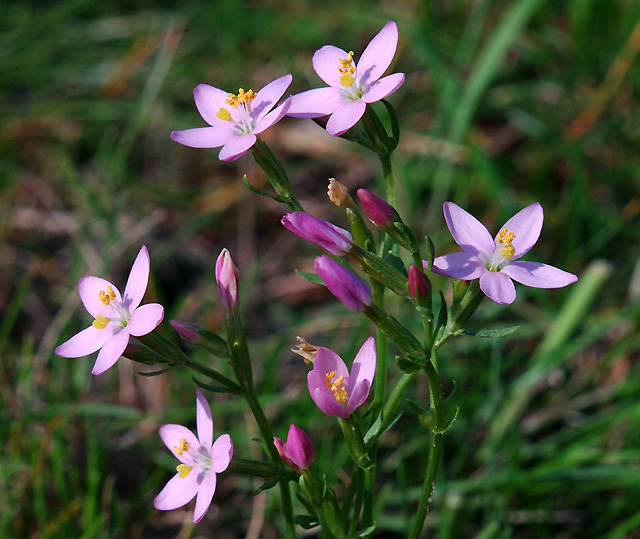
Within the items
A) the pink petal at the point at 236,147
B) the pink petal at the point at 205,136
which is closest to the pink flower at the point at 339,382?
the pink petal at the point at 236,147

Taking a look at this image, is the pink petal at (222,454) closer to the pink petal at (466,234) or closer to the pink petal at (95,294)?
the pink petal at (95,294)

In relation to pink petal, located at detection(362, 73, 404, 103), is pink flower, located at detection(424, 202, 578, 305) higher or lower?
lower

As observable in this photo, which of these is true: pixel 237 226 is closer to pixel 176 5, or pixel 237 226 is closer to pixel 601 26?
pixel 176 5

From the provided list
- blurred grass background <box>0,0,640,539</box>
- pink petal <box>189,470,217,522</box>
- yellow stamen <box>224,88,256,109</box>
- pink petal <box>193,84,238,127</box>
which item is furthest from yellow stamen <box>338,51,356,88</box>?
blurred grass background <box>0,0,640,539</box>

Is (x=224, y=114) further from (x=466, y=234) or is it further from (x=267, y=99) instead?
(x=466, y=234)

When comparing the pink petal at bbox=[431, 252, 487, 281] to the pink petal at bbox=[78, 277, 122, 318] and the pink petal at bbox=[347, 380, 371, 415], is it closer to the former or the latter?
the pink petal at bbox=[347, 380, 371, 415]

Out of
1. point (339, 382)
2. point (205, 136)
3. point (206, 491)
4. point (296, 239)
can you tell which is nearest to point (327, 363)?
point (339, 382)
